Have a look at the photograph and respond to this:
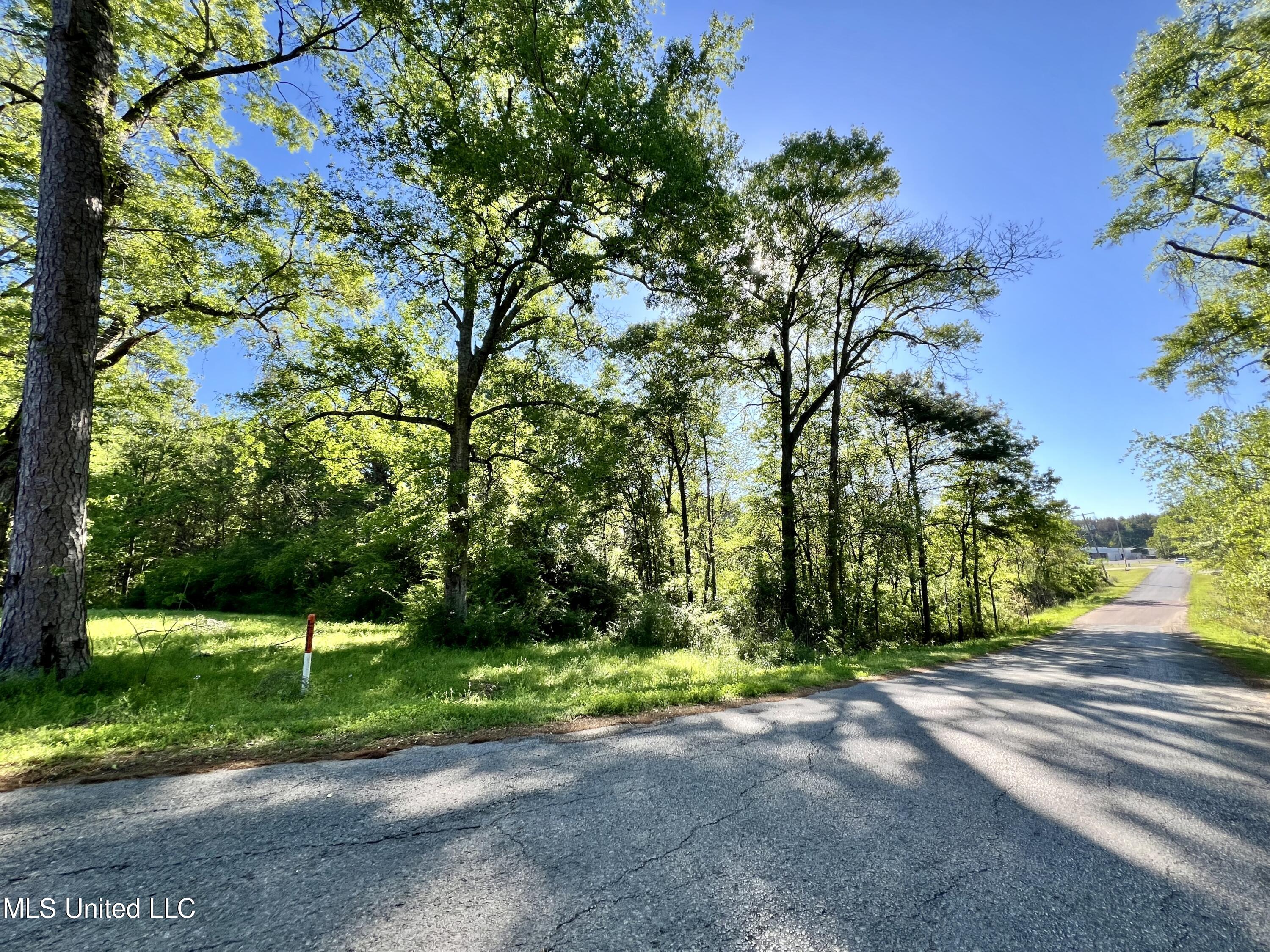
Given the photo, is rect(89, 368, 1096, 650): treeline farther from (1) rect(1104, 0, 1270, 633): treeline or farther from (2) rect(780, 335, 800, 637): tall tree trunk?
(1) rect(1104, 0, 1270, 633): treeline

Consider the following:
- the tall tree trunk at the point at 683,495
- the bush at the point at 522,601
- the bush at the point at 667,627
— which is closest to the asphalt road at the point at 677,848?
the bush at the point at 522,601

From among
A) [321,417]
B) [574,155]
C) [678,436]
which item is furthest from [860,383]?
[321,417]

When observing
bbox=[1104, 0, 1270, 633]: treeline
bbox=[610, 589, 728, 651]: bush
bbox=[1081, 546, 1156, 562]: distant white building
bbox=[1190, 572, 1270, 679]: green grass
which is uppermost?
bbox=[1104, 0, 1270, 633]: treeline

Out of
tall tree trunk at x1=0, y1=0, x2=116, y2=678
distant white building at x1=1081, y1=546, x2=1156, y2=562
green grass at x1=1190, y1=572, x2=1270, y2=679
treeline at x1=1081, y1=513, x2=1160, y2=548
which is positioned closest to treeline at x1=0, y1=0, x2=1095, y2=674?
tall tree trunk at x1=0, y1=0, x2=116, y2=678

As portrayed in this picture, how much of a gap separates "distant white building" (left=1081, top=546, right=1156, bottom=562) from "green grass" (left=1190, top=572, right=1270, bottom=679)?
97374 mm

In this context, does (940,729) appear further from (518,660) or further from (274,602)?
(274,602)

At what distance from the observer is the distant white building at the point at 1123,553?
343 ft

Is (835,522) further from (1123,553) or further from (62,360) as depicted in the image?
(1123,553)

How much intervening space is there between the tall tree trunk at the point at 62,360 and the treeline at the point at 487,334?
4 centimetres

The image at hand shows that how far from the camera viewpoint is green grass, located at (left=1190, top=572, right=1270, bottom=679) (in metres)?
11.1

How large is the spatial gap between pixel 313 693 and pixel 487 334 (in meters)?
8.74

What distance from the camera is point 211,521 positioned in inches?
1064

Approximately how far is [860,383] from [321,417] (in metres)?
18.1

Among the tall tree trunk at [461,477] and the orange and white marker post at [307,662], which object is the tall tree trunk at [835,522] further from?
the orange and white marker post at [307,662]
